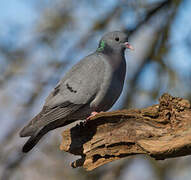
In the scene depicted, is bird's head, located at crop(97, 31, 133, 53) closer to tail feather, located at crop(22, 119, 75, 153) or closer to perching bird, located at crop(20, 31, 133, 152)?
perching bird, located at crop(20, 31, 133, 152)

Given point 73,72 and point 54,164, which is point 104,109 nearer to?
point 73,72

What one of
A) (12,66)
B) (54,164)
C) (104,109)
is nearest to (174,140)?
(104,109)

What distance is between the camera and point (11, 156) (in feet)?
22.2

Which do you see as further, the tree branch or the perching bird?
the perching bird

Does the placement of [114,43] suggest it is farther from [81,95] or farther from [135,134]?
[135,134]

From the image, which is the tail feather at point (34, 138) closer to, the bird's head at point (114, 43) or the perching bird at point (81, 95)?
the perching bird at point (81, 95)

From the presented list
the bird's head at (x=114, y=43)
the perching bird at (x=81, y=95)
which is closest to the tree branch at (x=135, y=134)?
the perching bird at (x=81, y=95)

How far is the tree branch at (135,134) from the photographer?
3.67 meters

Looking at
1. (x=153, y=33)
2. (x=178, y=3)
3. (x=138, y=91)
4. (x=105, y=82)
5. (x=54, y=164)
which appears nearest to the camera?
(x=105, y=82)

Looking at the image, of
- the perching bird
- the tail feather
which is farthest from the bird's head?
the tail feather

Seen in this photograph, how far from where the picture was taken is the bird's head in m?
5.73

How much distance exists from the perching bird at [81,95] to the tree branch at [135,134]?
336 mm

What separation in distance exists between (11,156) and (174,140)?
12.7 feet

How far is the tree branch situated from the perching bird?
336 mm
